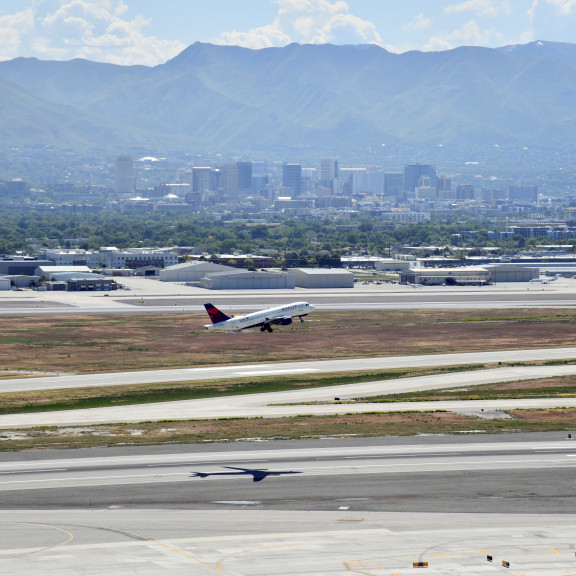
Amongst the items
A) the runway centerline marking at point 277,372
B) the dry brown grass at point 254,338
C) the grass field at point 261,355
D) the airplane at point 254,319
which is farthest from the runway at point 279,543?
the airplane at point 254,319

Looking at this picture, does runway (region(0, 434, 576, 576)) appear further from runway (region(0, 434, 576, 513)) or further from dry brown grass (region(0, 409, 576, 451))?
dry brown grass (region(0, 409, 576, 451))

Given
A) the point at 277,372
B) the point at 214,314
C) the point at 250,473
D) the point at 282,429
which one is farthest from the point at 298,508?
the point at 214,314

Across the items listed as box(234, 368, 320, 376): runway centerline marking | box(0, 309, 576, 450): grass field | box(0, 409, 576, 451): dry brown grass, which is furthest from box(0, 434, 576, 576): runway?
box(234, 368, 320, 376): runway centerline marking

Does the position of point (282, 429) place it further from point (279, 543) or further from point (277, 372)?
point (277, 372)

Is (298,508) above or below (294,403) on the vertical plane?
above

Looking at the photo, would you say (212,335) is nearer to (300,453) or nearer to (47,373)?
(47,373)

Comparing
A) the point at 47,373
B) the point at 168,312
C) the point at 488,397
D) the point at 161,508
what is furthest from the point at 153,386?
the point at 168,312
